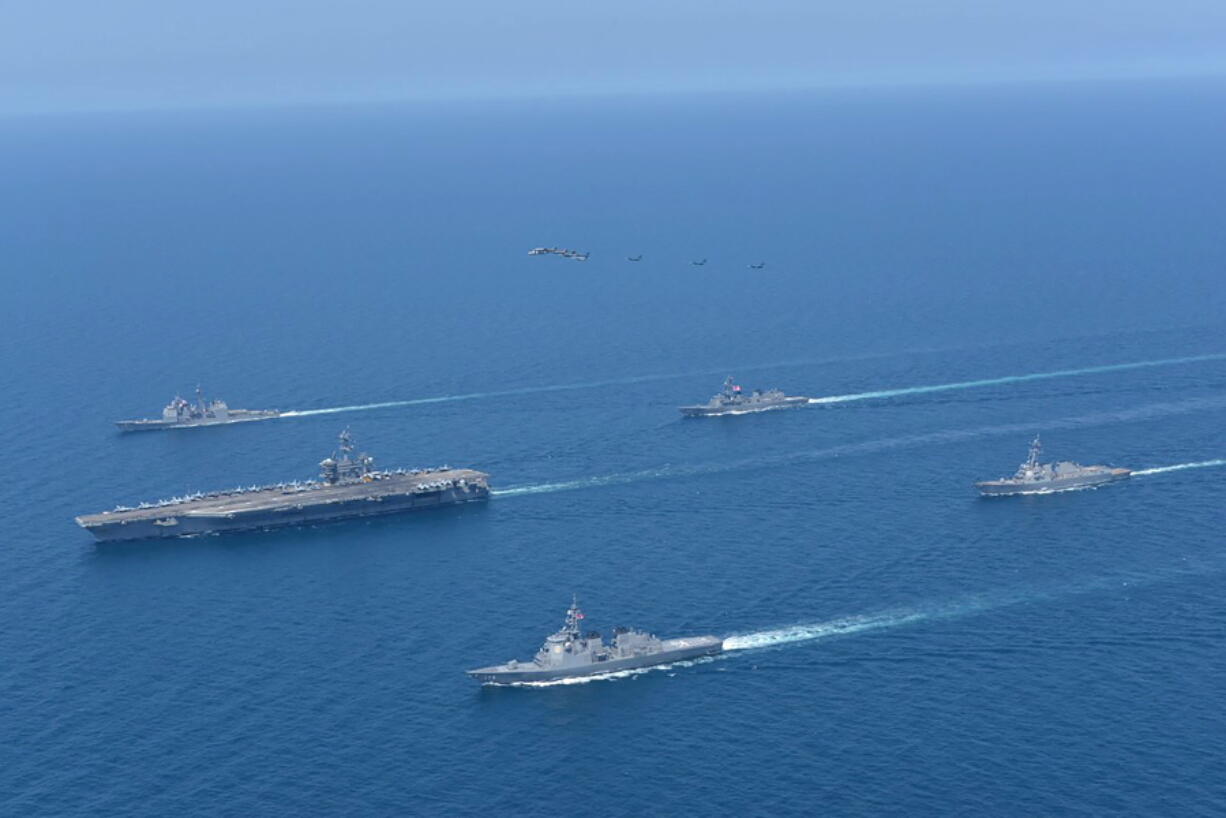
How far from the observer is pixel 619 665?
505 feet

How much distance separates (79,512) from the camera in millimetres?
198000

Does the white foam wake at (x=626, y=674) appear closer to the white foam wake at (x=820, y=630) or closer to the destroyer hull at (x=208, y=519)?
the white foam wake at (x=820, y=630)

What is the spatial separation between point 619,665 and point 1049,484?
71.5 m

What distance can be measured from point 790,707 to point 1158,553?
183 feet

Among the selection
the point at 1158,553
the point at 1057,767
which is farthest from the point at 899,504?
the point at 1057,767

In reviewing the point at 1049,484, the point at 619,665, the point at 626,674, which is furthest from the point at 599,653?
the point at 1049,484

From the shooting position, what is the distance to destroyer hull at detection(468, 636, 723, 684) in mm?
151625

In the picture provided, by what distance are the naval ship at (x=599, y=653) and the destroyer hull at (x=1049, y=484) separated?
5615 centimetres

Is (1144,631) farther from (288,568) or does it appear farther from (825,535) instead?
(288,568)

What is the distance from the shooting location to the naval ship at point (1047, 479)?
7697 inches

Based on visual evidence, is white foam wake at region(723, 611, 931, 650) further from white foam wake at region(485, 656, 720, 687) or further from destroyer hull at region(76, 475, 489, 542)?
destroyer hull at region(76, 475, 489, 542)

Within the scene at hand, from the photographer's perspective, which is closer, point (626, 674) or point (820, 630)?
point (626, 674)

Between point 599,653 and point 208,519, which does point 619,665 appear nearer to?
point 599,653

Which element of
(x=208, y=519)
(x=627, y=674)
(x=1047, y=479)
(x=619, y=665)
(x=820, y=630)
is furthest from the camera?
(x=1047, y=479)
